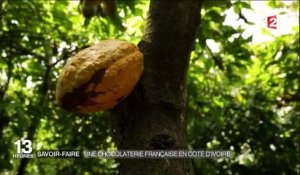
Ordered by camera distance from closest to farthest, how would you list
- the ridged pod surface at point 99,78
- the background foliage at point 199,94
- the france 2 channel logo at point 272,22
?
the ridged pod surface at point 99,78 < the background foliage at point 199,94 < the france 2 channel logo at point 272,22

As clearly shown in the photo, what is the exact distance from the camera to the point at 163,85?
3.57ft

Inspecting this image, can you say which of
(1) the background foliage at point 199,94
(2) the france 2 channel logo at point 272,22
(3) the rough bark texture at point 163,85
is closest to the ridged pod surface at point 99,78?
(3) the rough bark texture at point 163,85

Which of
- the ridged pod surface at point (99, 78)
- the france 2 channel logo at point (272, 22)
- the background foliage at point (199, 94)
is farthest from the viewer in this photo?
the france 2 channel logo at point (272, 22)

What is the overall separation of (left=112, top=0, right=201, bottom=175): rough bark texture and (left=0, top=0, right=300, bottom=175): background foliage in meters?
1.56

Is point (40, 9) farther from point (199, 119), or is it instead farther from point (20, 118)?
point (199, 119)

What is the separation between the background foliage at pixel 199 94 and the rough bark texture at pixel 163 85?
156 centimetres

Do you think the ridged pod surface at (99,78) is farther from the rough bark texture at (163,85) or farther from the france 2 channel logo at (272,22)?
the france 2 channel logo at (272,22)

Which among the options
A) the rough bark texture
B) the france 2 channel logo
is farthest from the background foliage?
the rough bark texture

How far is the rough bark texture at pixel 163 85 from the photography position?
1.06 metres

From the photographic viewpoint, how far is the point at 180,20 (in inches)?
42.9

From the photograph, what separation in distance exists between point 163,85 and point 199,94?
1877 mm

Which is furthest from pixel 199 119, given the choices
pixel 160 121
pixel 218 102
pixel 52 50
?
pixel 160 121

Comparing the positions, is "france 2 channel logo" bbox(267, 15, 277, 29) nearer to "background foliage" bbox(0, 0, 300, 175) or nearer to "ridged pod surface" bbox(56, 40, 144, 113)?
"background foliage" bbox(0, 0, 300, 175)

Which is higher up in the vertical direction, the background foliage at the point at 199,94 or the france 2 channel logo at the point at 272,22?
the france 2 channel logo at the point at 272,22
